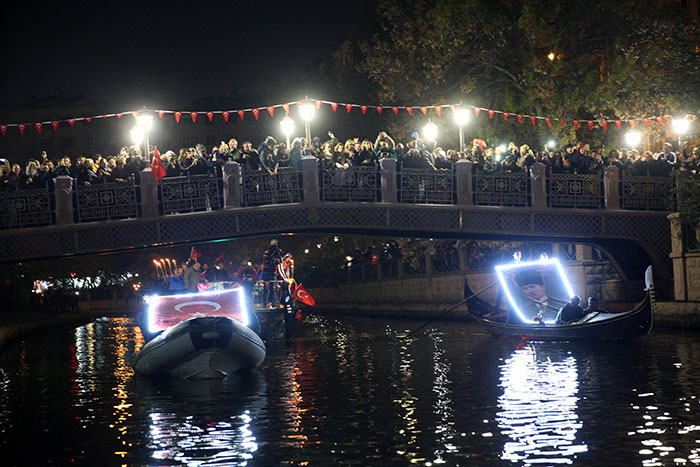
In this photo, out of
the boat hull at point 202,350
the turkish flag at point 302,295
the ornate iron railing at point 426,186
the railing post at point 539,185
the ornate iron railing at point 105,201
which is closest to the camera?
the boat hull at point 202,350

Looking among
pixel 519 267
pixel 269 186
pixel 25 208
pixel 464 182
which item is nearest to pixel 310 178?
pixel 269 186

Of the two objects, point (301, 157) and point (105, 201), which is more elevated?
point (301, 157)

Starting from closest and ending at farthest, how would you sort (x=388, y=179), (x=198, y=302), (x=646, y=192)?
1. (x=198, y=302)
2. (x=388, y=179)
3. (x=646, y=192)

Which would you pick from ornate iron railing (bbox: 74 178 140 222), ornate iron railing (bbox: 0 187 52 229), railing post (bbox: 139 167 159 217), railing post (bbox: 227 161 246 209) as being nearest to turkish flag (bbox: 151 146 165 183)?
railing post (bbox: 139 167 159 217)

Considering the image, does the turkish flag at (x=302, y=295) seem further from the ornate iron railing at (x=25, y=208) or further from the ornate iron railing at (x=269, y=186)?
the ornate iron railing at (x=25, y=208)

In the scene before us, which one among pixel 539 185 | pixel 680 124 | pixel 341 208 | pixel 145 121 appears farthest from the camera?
pixel 680 124

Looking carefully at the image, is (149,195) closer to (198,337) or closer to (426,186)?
(426,186)

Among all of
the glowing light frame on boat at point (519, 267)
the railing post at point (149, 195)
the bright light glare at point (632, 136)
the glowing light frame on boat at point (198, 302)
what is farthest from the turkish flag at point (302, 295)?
the bright light glare at point (632, 136)

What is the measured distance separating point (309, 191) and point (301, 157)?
900mm

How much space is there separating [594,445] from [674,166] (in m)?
20.1

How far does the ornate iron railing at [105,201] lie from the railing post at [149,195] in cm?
19

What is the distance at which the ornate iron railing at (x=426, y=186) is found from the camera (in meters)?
28.9

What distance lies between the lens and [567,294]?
29.4 metres

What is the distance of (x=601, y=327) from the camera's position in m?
25.3
